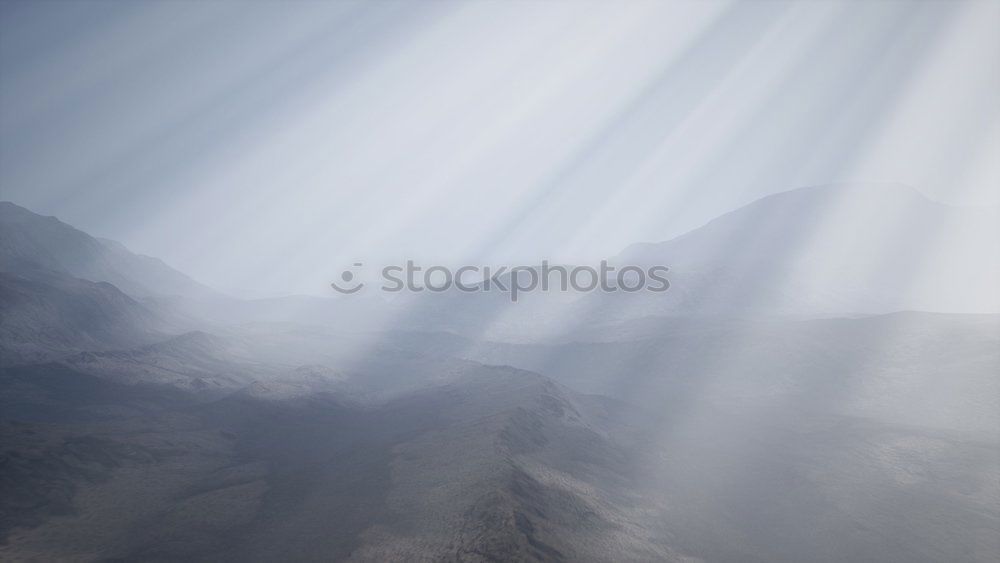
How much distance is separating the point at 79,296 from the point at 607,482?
324 feet

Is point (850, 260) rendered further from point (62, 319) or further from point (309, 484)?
point (62, 319)

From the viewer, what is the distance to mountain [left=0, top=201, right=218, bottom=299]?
9769cm

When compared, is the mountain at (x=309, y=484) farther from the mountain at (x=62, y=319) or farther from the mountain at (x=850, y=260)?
the mountain at (x=850, y=260)

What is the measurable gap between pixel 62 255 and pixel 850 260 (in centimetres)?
25825

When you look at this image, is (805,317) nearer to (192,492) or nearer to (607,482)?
(607,482)

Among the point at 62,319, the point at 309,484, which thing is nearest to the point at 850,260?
the point at 309,484

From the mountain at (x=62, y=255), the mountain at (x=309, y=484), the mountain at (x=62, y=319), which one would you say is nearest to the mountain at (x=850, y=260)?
the mountain at (x=309, y=484)

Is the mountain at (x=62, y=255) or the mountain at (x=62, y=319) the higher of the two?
the mountain at (x=62, y=255)

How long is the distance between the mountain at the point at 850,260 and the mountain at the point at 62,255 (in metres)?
156

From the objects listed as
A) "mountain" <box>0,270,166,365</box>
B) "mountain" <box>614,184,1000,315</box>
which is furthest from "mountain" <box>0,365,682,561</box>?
"mountain" <box>614,184,1000,315</box>

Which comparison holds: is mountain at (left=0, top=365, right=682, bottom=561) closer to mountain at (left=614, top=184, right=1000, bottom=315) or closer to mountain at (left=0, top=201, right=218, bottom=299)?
mountain at (left=0, top=201, right=218, bottom=299)

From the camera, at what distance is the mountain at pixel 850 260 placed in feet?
442

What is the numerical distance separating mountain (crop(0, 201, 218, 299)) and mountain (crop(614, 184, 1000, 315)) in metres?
156

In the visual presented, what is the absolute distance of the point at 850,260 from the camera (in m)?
164
